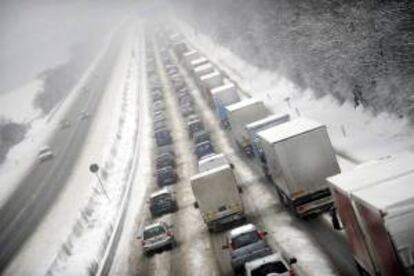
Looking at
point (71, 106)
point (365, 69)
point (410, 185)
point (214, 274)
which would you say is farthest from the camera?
point (71, 106)

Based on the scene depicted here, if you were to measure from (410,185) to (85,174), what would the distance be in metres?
47.5

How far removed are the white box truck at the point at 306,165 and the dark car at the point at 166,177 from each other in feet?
56.2

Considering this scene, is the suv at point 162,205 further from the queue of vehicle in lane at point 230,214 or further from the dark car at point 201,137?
the dark car at point 201,137

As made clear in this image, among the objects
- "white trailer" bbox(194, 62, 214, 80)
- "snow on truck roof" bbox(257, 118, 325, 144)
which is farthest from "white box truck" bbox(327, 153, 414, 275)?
"white trailer" bbox(194, 62, 214, 80)

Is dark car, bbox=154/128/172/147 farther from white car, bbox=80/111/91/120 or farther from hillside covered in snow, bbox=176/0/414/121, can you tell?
white car, bbox=80/111/91/120

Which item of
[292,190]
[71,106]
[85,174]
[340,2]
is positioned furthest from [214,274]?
[71,106]

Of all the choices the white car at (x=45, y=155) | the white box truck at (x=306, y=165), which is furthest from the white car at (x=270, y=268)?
the white car at (x=45, y=155)

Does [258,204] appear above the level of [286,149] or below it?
below

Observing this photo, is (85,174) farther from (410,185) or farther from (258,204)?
(410,185)

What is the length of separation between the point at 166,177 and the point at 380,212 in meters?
29.6

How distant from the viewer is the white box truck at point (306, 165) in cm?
2439

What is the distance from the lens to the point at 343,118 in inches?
1511

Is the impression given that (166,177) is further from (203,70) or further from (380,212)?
(203,70)

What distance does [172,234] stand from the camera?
29.8m
